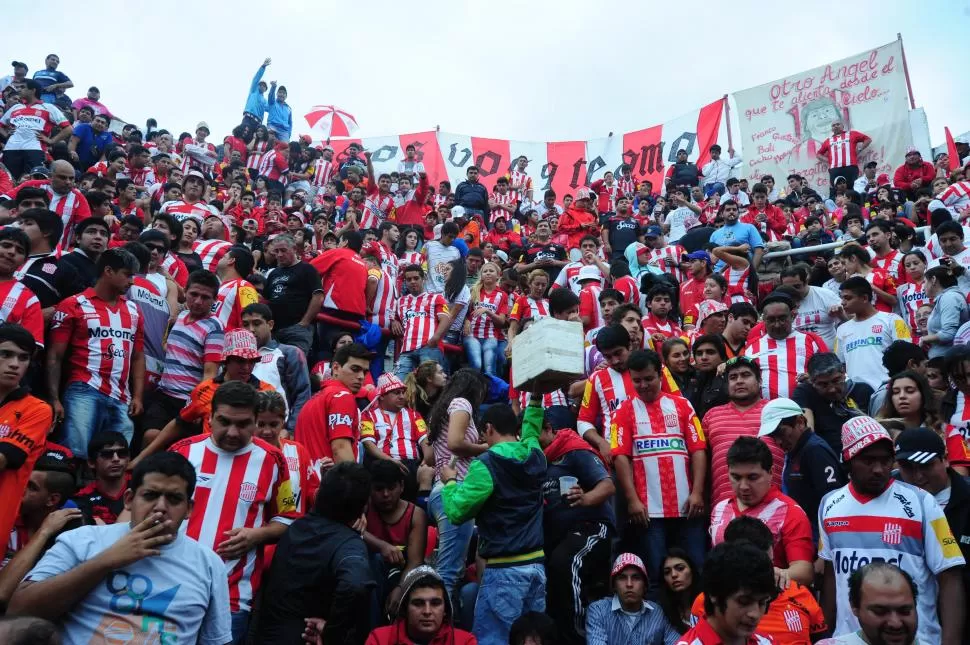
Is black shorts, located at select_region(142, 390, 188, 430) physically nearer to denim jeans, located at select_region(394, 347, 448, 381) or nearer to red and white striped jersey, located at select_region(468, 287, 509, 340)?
denim jeans, located at select_region(394, 347, 448, 381)

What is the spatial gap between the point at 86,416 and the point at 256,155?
14237 mm

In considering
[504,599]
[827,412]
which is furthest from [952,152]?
[504,599]

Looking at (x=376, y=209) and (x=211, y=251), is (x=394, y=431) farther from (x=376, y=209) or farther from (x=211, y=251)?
(x=376, y=209)

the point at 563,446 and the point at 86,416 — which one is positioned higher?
the point at 86,416

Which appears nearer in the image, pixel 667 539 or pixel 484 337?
pixel 667 539

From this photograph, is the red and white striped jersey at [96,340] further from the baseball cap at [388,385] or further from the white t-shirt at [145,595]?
the white t-shirt at [145,595]

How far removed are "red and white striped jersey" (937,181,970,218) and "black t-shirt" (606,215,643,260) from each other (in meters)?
4.44

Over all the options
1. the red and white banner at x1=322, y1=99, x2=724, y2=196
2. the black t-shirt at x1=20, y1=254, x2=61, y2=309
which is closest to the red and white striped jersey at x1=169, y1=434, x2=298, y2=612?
the black t-shirt at x1=20, y1=254, x2=61, y2=309

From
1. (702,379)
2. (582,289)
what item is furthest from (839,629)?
(582,289)

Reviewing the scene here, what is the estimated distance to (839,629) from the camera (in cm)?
442

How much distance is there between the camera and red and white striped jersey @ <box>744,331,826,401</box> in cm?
679

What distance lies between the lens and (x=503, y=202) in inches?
725

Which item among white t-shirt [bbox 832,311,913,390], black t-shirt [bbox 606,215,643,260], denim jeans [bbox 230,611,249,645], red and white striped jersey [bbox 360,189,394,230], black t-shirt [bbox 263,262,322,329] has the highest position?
red and white striped jersey [bbox 360,189,394,230]

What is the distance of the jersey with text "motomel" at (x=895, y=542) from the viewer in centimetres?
433
